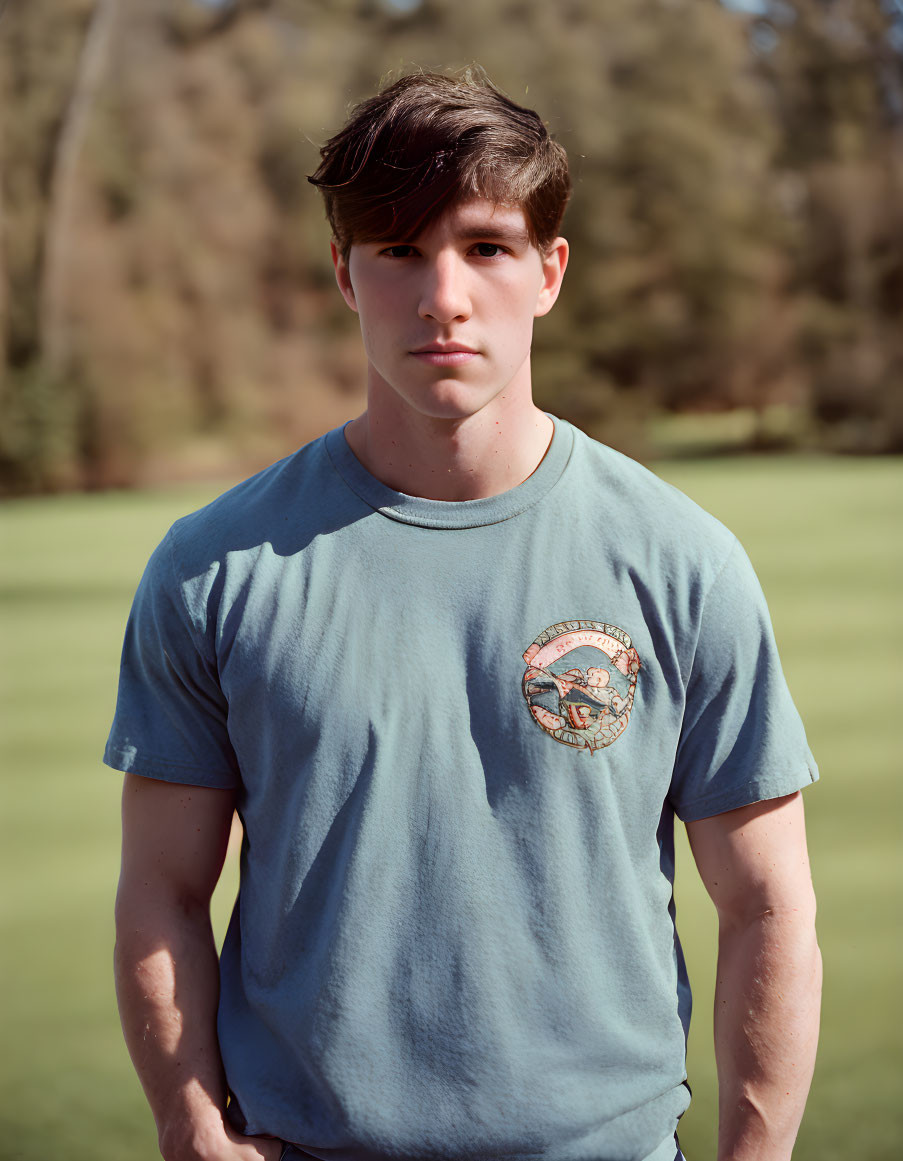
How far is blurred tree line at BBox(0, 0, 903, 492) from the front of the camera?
523cm

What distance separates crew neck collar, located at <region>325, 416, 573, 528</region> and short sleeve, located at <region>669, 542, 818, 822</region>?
5.5 inches

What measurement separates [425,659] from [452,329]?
0.22 meters

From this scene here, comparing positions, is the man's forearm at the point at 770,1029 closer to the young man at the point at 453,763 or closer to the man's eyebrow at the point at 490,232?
the young man at the point at 453,763

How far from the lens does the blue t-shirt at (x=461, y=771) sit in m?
0.80

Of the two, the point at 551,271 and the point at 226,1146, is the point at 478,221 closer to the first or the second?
the point at 551,271

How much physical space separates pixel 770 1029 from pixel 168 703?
483 mm

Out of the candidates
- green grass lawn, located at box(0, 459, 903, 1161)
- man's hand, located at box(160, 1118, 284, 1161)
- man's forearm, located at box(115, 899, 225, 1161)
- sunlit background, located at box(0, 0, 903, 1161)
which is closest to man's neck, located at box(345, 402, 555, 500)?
man's forearm, located at box(115, 899, 225, 1161)

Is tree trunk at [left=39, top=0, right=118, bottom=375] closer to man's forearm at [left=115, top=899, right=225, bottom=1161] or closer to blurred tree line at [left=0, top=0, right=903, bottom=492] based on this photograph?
blurred tree line at [left=0, top=0, right=903, bottom=492]

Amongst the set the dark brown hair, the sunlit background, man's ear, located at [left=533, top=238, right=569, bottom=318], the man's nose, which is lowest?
the man's nose

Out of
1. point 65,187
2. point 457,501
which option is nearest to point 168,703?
point 457,501

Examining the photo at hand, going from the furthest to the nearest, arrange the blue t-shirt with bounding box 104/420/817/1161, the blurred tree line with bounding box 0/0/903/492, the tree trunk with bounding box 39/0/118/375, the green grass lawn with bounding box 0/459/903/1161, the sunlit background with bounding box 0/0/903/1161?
the tree trunk with bounding box 39/0/118/375, the blurred tree line with bounding box 0/0/903/492, the sunlit background with bounding box 0/0/903/1161, the green grass lawn with bounding box 0/459/903/1161, the blue t-shirt with bounding box 104/420/817/1161

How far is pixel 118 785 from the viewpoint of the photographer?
387 cm

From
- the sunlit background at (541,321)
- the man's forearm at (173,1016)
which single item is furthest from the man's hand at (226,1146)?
the sunlit background at (541,321)

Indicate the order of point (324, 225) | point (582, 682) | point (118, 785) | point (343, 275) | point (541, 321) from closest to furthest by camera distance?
1. point (582, 682)
2. point (343, 275)
3. point (118, 785)
4. point (541, 321)
5. point (324, 225)
